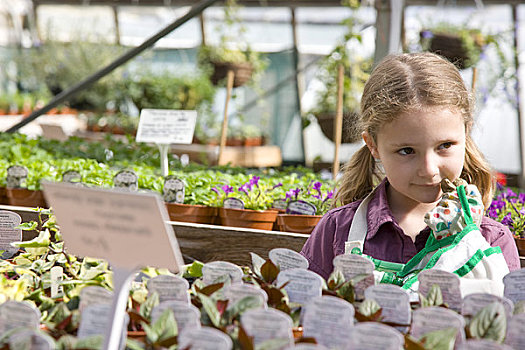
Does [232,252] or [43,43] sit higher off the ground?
[43,43]

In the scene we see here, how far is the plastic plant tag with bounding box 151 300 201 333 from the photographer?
3.08ft

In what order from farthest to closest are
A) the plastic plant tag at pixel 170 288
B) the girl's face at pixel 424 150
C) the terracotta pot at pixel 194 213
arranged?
the terracotta pot at pixel 194 213 < the girl's face at pixel 424 150 < the plastic plant tag at pixel 170 288

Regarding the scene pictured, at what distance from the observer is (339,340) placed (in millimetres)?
918

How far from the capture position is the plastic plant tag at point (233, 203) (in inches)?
84.1

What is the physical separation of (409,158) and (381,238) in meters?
0.22

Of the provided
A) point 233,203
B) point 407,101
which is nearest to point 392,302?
point 407,101

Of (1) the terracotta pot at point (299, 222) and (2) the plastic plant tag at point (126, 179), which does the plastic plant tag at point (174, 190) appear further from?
(1) the terracotta pot at point (299, 222)

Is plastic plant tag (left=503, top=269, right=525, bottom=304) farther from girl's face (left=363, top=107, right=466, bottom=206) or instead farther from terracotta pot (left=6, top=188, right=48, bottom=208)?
terracotta pot (left=6, top=188, right=48, bottom=208)

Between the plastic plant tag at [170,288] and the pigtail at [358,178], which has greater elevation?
the pigtail at [358,178]

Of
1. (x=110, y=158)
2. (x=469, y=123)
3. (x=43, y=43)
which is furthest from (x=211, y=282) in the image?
(x=43, y=43)

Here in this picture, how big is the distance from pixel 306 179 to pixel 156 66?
14.4 feet

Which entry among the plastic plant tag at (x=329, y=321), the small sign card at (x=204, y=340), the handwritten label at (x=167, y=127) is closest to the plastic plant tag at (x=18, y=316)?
the small sign card at (x=204, y=340)

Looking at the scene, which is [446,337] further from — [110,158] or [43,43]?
[43,43]

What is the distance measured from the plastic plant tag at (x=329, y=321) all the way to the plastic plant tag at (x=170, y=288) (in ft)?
0.74
